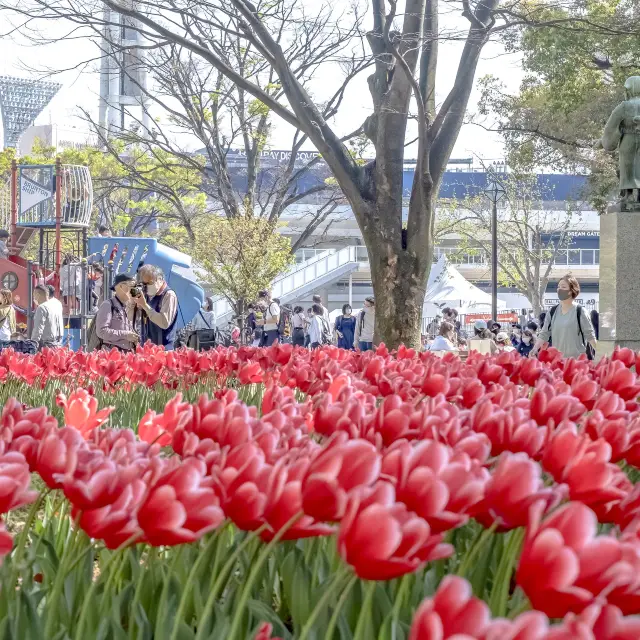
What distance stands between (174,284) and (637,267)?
1244cm

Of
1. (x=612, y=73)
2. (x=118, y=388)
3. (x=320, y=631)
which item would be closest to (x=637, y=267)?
(x=118, y=388)

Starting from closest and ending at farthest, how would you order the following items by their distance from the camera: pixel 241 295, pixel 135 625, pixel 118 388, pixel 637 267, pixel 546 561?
pixel 546 561 → pixel 135 625 → pixel 118 388 → pixel 637 267 → pixel 241 295

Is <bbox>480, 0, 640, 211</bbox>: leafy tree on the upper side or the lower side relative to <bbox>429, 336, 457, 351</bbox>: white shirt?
upper

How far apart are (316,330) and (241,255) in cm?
703

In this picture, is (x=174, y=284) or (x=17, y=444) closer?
(x=17, y=444)

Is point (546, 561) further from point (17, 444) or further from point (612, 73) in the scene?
point (612, 73)

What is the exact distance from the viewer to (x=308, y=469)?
142 centimetres

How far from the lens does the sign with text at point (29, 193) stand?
17.4 metres

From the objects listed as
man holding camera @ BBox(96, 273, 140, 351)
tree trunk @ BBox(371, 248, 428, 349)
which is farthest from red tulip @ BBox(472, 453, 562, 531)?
tree trunk @ BBox(371, 248, 428, 349)

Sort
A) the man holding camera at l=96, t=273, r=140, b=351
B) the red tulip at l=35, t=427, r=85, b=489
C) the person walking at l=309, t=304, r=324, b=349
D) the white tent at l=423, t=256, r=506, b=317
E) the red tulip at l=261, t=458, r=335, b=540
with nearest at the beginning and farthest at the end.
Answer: the red tulip at l=261, t=458, r=335, b=540, the red tulip at l=35, t=427, r=85, b=489, the man holding camera at l=96, t=273, r=140, b=351, the person walking at l=309, t=304, r=324, b=349, the white tent at l=423, t=256, r=506, b=317

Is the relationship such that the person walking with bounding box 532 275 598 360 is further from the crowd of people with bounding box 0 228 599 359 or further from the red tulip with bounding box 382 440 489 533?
the red tulip with bounding box 382 440 489 533

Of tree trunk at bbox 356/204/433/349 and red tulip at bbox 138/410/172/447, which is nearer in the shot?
red tulip at bbox 138/410/172/447

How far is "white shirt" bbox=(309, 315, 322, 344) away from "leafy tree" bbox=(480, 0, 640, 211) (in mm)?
5381

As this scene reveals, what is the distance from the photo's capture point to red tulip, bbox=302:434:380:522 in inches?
53.3
